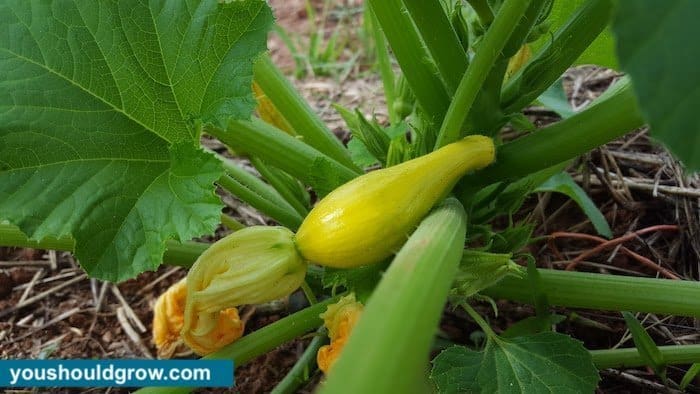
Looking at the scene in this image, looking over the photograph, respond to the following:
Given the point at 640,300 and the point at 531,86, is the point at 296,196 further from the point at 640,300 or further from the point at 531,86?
the point at 640,300

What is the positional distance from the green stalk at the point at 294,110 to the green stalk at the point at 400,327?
32.9 inches

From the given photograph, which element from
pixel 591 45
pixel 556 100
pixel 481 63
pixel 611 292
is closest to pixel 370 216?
pixel 481 63

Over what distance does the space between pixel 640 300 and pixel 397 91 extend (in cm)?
76

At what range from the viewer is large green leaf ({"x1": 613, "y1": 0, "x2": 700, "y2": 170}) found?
26.0 inches


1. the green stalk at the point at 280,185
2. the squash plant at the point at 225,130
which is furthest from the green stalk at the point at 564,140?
the green stalk at the point at 280,185

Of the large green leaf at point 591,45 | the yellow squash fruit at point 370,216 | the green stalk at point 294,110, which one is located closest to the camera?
the yellow squash fruit at point 370,216

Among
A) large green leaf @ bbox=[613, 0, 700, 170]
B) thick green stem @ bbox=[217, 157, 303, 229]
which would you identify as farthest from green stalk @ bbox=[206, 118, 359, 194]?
large green leaf @ bbox=[613, 0, 700, 170]

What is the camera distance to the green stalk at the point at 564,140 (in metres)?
1.26

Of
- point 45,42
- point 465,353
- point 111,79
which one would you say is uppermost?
point 45,42

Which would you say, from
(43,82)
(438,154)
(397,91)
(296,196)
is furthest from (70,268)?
(438,154)

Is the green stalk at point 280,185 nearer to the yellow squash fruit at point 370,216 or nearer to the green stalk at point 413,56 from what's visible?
the green stalk at point 413,56

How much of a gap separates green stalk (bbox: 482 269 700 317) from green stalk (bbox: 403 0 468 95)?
0.40 metres

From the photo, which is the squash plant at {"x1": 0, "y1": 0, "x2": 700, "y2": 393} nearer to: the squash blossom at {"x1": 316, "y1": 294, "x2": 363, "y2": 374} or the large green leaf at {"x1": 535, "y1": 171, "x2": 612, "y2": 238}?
the squash blossom at {"x1": 316, "y1": 294, "x2": 363, "y2": 374}

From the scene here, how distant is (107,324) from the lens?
1.82m
